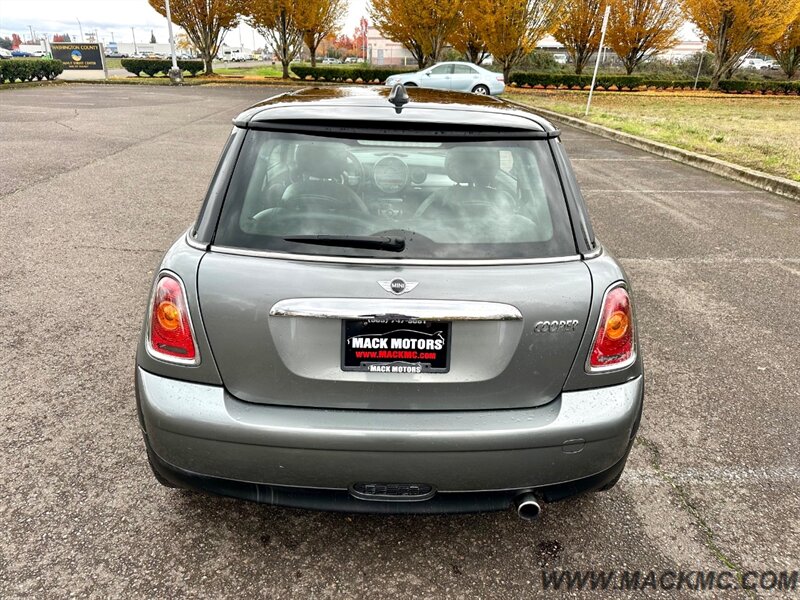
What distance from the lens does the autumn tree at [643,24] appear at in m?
35.5

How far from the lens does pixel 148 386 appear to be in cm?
195

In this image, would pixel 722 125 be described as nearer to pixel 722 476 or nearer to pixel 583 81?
pixel 722 476

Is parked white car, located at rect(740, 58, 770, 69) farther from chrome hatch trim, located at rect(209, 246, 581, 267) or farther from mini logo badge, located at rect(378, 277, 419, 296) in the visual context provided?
mini logo badge, located at rect(378, 277, 419, 296)

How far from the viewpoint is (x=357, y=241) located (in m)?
1.94

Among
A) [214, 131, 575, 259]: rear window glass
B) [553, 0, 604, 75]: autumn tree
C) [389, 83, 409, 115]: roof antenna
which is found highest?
[553, 0, 604, 75]: autumn tree

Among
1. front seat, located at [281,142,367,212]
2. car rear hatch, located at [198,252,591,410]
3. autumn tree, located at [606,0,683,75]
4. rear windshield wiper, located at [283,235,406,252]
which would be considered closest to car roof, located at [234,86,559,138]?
front seat, located at [281,142,367,212]

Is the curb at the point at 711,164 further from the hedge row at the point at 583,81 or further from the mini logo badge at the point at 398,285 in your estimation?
the hedge row at the point at 583,81

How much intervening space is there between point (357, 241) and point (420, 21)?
3341 cm

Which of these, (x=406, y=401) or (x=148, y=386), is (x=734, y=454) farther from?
(x=148, y=386)

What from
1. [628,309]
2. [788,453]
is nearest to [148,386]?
[628,309]

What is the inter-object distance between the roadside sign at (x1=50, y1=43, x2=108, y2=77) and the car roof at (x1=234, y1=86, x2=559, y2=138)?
131 ft

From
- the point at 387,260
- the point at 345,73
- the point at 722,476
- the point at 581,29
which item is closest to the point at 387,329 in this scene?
the point at 387,260

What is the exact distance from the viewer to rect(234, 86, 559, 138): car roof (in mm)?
2061

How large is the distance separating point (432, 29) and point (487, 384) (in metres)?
34.1
